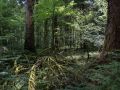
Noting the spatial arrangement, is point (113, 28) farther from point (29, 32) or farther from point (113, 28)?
point (29, 32)

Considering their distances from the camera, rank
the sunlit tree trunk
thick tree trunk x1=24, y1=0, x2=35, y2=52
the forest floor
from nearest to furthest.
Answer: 1. the forest floor
2. the sunlit tree trunk
3. thick tree trunk x1=24, y1=0, x2=35, y2=52

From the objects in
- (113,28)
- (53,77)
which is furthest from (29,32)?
(53,77)

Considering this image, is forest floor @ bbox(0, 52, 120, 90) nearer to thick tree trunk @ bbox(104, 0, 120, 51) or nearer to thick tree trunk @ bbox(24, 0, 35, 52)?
thick tree trunk @ bbox(104, 0, 120, 51)

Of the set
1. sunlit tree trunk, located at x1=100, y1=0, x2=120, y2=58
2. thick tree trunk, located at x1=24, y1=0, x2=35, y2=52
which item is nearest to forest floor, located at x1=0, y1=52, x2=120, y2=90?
sunlit tree trunk, located at x1=100, y1=0, x2=120, y2=58

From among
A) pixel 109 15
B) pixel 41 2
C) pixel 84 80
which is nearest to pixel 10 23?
pixel 41 2

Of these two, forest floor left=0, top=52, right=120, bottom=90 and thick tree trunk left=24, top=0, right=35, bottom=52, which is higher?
thick tree trunk left=24, top=0, right=35, bottom=52

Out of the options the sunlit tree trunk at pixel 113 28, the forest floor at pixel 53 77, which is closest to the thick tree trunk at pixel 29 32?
the sunlit tree trunk at pixel 113 28

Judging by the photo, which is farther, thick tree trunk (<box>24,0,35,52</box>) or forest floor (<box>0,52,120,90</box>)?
thick tree trunk (<box>24,0,35,52</box>)

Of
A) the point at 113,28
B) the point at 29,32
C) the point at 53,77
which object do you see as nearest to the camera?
the point at 53,77

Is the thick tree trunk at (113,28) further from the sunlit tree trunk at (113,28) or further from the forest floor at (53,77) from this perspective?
the forest floor at (53,77)

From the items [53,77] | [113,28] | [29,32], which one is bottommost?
[53,77]

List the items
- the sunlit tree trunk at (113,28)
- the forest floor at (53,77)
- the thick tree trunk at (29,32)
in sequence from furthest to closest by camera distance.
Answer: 1. the thick tree trunk at (29,32)
2. the sunlit tree trunk at (113,28)
3. the forest floor at (53,77)

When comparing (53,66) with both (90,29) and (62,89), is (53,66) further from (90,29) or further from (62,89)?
(90,29)

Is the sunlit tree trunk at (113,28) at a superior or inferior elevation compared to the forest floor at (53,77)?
superior
